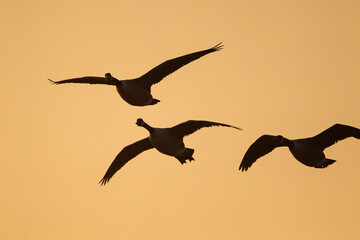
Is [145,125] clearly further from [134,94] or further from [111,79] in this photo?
[111,79]

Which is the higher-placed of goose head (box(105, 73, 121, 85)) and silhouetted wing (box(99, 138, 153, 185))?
goose head (box(105, 73, 121, 85))

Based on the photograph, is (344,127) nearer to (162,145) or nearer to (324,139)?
(324,139)

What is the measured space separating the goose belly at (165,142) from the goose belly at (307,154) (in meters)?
3.54

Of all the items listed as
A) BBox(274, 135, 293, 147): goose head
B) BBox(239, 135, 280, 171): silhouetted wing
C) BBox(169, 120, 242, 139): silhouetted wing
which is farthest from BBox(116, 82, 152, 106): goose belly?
BBox(274, 135, 293, 147): goose head

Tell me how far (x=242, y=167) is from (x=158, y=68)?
4293 millimetres

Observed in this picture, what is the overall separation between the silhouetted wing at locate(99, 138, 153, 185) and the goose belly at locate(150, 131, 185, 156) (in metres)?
2.35

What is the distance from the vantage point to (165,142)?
20.9 meters

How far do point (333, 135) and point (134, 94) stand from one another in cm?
623

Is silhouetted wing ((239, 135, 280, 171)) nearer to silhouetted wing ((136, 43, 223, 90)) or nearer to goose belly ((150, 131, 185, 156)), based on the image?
goose belly ((150, 131, 185, 156))

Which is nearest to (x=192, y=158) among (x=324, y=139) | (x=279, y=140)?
(x=279, y=140)

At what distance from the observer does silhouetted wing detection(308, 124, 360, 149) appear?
21344 millimetres

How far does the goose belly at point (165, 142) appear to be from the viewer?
20.9 metres

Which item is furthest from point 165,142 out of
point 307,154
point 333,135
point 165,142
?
point 333,135

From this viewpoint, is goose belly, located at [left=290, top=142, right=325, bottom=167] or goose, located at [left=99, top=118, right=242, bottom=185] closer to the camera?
goose, located at [left=99, top=118, right=242, bottom=185]
